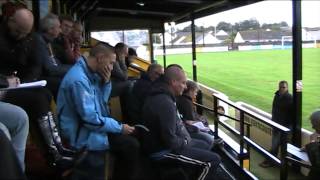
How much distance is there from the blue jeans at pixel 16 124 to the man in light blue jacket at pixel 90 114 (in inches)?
12.9

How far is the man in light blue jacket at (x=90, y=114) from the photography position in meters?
2.57

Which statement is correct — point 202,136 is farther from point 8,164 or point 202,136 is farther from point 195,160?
point 8,164

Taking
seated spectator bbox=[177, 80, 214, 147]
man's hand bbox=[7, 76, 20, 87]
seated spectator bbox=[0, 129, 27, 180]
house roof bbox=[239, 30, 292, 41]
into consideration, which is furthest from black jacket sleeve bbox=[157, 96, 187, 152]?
house roof bbox=[239, 30, 292, 41]

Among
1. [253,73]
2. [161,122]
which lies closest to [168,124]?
Result: [161,122]

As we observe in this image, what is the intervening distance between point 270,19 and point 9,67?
32.3m

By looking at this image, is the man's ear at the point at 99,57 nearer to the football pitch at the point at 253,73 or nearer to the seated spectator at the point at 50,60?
the seated spectator at the point at 50,60

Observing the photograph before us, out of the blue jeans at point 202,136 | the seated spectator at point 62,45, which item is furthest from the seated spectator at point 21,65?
the blue jeans at point 202,136

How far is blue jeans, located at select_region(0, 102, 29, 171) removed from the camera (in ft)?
7.48

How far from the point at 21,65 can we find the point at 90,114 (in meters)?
0.60

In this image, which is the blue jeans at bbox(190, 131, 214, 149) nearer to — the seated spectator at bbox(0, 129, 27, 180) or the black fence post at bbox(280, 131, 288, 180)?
the black fence post at bbox(280, 131, 288, 180)

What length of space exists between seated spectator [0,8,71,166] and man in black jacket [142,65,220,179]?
2.14 feet

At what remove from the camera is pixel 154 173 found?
3.31 meters

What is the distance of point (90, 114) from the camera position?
2557mm

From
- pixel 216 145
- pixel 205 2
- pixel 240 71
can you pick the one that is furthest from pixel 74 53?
pixel 240 71
